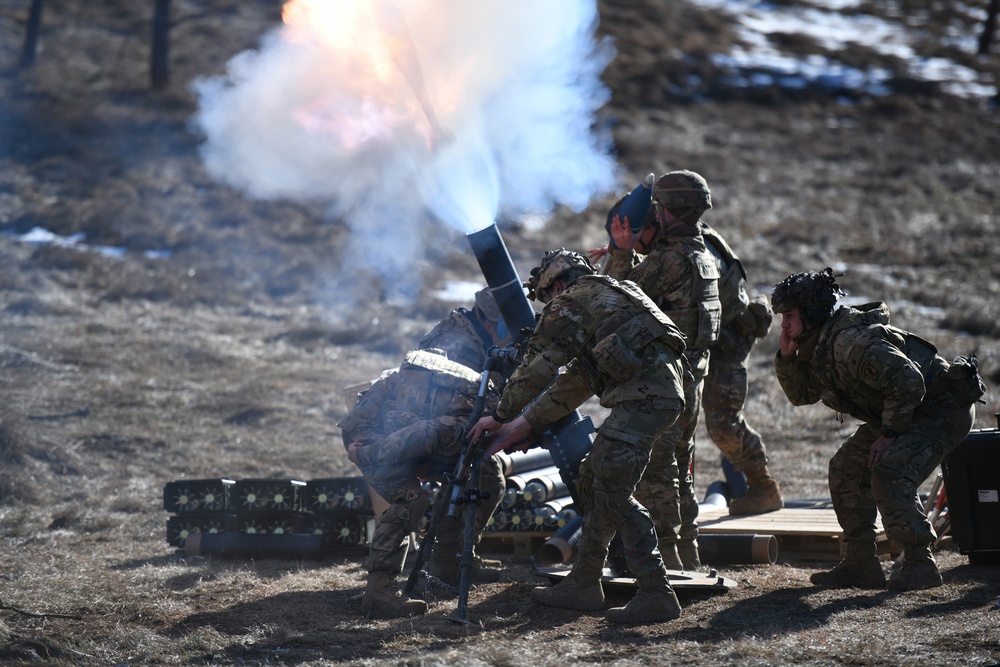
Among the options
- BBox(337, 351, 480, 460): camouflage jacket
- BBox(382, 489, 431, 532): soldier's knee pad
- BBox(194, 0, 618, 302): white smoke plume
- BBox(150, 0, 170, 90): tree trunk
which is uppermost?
BBox(150, 0, 170, 90): tree trunk

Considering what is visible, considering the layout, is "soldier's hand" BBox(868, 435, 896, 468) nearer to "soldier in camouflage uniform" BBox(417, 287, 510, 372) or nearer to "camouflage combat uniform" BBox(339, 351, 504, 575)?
"camouflage combat uniform" BBox(339, 351, 504, 575)

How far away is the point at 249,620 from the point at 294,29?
19.9 feet

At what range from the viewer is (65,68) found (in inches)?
1099

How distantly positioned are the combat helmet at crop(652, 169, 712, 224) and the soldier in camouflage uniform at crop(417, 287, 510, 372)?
1.48 meters

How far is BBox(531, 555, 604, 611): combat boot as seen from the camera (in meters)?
6.54

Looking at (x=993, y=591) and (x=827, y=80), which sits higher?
(x=827, y=80)

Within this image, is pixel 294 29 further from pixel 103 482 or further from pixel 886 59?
pixel 886 59

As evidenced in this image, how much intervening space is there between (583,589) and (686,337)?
2.01 m

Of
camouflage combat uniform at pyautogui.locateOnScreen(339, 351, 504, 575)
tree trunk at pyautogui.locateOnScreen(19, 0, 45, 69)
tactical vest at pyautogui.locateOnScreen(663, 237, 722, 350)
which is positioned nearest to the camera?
camouflage combat uniform at pyautogui.locateOnScreen(339, 351, 504, 575)

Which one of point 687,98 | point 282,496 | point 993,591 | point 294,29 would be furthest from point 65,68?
point 993,591

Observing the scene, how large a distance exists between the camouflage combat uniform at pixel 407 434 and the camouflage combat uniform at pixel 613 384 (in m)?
0.65

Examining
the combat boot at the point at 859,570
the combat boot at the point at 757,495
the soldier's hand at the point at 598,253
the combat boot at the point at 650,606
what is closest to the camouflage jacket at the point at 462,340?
the soldier's hand at the point at 598,253

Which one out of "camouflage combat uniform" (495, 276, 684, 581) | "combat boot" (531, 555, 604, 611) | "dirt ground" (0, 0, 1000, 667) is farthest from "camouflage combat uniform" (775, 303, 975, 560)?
"combat boot" (531, 555, 604, 611)

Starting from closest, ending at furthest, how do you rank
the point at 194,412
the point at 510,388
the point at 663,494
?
the point at 510,388
the point at 663,494
the point at 194,412
